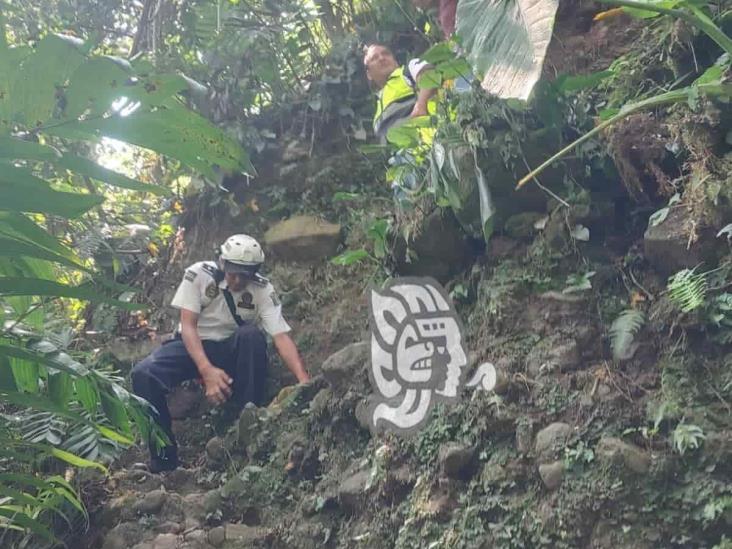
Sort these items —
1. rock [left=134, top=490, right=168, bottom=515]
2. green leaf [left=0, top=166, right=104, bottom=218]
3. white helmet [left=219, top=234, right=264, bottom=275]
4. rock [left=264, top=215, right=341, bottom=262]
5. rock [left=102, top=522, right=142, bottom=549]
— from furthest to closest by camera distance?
rock [left=264, top=215, right=341, bottom=262] → white helmet [left=219, top=234, right=264, bottom=275] → rock [left=134, top=490, right=168, bottom=515] → rock [left=102, top=522, right=142, bottom=549] → green leaf [left=0, top=166, right=104, bottom=218]

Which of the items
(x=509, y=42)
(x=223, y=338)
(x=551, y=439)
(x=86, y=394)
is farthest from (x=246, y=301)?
(x=509, y=42)

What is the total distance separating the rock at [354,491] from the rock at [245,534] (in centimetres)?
39

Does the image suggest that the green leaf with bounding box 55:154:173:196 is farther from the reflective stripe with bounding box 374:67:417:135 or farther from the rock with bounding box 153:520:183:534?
the reflective stripe with bounding box 374:67:417:135

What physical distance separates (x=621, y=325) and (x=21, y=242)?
227 cm

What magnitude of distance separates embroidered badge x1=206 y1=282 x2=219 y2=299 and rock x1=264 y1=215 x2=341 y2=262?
3.25 feet

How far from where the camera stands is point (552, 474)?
9.44 feet

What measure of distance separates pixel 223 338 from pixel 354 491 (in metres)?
1.63

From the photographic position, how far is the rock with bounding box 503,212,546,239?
3.77 m

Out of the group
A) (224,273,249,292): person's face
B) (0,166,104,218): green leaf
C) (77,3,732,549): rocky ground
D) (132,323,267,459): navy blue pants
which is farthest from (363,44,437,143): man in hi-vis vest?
(0,166,104,218): green leaf

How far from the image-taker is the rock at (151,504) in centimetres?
385

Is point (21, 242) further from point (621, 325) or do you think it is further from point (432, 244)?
point (432, 244)

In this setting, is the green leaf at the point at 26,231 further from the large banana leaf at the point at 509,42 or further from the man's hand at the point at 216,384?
the man's hand at the point at 216,384

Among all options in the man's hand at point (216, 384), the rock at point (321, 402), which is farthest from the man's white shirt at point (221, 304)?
the rock at point (321, 402)

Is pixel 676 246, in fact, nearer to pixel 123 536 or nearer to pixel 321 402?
pixel 321 402
